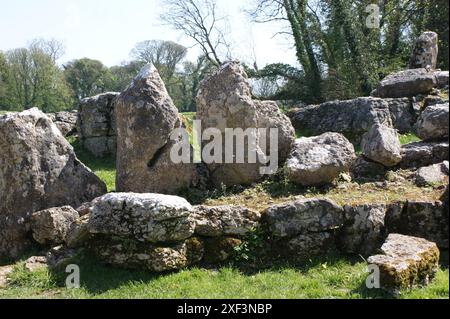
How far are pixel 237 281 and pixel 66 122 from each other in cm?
1438

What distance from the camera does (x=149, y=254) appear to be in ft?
25.7

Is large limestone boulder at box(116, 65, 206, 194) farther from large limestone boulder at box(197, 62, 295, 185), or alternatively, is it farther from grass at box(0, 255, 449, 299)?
grass at box(0, 255, 449, 299)

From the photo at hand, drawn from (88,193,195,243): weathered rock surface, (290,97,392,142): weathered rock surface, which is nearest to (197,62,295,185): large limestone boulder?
(88,193,195,243): weathered rock surface

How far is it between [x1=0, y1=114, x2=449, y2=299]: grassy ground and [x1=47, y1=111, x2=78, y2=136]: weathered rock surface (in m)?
11.4

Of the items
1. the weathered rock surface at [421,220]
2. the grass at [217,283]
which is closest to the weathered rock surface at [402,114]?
the weathered rock surface at [421,220]

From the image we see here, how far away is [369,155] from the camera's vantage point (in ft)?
34.4

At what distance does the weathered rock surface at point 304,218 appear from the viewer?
27.0 feet

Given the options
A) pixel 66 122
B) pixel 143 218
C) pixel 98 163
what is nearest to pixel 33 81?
pixel 66 122

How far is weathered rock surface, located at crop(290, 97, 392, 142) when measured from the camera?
14.3m

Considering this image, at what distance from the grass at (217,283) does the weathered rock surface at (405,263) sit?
0.40ft

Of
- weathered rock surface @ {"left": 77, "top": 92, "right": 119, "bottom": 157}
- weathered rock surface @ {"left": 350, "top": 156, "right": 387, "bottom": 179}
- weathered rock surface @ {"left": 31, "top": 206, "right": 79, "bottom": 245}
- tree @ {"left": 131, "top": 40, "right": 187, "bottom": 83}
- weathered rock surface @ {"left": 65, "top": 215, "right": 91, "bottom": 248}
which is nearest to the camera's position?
weathered rock surface @ {"left": 65, "top": 215, "right": 91, "bottom": 248}

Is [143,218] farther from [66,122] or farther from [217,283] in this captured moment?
[66,122]
